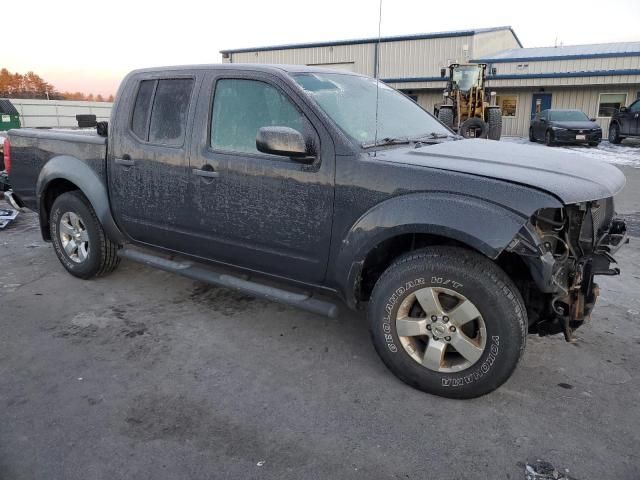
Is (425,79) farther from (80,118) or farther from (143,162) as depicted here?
(143,162)

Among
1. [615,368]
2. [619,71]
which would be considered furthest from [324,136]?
[619,71]

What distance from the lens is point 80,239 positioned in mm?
4582

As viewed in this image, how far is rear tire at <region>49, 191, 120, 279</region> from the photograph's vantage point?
4422 millimetres

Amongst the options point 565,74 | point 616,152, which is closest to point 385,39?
point 565,74

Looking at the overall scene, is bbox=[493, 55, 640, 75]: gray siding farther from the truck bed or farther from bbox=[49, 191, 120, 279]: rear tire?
bbox=[49, 191, 120, 279]: rear tire

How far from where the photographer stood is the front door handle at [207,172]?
3.46 metres

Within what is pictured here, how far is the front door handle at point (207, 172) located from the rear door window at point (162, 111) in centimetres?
28

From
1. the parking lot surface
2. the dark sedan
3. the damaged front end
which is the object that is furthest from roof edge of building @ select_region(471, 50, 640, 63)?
the damaged front end

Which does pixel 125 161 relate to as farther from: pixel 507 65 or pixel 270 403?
pixel 507 65

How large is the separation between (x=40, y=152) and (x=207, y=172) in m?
2.22

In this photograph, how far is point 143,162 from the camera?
3.87 meters

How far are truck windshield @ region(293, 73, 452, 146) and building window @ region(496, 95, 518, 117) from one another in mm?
27300

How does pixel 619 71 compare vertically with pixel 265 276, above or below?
above

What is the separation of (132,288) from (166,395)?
188 cm
